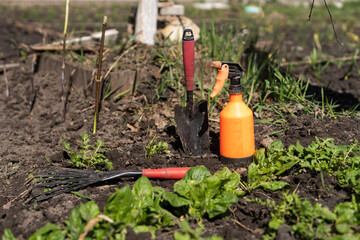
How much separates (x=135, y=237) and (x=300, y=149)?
1062 mm

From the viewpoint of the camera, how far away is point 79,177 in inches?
90.0

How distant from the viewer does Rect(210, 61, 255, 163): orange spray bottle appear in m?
2.32

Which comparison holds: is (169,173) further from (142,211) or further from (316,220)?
(316,220)

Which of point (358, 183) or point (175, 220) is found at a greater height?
point (358, 183)

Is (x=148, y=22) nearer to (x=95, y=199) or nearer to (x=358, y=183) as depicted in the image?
(x=95, y=199)

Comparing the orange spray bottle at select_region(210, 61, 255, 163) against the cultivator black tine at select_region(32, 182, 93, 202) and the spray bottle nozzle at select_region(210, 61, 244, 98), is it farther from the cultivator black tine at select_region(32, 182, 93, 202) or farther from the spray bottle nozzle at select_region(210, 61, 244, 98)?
the cultivator black tine at select_region(32, 182, 93, 202)

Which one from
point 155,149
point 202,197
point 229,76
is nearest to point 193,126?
point 155,149

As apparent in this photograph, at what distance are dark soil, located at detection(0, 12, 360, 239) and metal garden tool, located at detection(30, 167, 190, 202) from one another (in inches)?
1.9

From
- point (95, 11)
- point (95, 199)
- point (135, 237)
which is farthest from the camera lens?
point (95, 11)

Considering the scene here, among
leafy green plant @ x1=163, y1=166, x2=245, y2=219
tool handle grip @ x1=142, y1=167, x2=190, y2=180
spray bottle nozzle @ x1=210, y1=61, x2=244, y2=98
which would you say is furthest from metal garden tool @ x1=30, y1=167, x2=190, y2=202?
spray bottle nozzle @ x1=210, y1=61, x2=244, y2=98

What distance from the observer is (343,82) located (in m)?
3.92

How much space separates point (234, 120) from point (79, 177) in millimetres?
955

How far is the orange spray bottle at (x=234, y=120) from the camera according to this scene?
2324mm

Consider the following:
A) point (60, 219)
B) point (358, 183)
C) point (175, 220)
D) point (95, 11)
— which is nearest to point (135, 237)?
point (175, 220)
